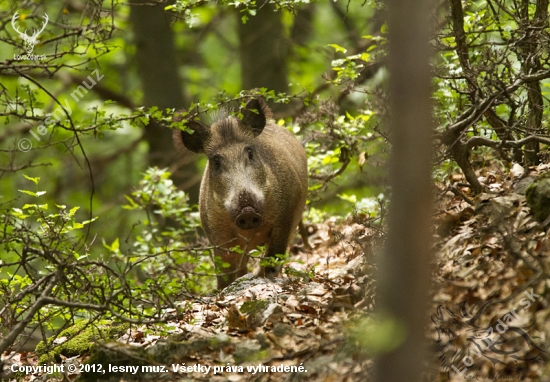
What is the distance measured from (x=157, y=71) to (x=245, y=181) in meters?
6.63

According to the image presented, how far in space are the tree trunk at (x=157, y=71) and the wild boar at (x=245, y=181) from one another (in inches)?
185

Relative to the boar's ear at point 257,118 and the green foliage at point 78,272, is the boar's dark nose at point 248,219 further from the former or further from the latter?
the boar's ear at point 257,118

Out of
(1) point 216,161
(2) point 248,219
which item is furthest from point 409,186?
(1) point 216,161

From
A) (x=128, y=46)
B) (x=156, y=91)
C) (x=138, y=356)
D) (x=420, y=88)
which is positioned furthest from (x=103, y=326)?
(x=128, y=46)

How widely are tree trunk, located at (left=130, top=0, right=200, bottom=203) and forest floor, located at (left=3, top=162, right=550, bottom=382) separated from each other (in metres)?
7.41

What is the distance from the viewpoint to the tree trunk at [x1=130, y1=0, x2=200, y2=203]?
1341 cm

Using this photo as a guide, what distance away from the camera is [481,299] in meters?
4.61

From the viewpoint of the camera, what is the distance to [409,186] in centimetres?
257

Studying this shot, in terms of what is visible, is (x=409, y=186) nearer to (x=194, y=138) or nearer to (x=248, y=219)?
(x=248, y=219)

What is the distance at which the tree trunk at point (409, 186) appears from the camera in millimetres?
2543

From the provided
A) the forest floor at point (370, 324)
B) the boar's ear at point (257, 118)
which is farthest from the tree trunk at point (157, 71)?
the forest floor at point (370, 324)

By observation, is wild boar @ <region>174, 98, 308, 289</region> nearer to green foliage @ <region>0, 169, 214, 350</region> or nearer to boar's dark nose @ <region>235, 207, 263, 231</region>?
boar's dark nose @ <region>235, 207, 263, 231</region>

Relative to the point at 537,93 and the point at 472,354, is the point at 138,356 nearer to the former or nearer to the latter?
the point at 472,354

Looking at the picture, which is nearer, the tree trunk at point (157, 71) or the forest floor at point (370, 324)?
the forest floor at point (370, 324)
